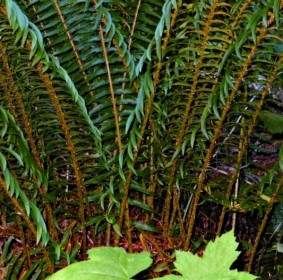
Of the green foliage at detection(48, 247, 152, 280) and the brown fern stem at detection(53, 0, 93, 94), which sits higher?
the brown fern stem at detection(53, 0, 93, 94)

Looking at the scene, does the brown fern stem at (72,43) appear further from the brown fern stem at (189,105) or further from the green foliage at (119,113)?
the brown fern stem at (189,105)

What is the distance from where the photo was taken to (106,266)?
0.93 meters

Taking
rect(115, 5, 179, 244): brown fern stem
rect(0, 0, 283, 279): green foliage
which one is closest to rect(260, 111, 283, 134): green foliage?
rect(0, 0, 283, 279): green foliage

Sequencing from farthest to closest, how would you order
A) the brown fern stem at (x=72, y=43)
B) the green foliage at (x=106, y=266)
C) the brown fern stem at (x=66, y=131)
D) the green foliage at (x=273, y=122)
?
the green foliage at (x=273, y=122)
the brown fern stem at (x=72, y=43)
the brown fern stem at (x=66, y=131)
the green foliage at (x=106, y=266)

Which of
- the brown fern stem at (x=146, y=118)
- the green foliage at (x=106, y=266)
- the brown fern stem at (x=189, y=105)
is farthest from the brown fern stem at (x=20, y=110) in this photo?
the green foliage at (x=106, y=266)

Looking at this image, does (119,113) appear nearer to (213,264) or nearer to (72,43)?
(72,43)

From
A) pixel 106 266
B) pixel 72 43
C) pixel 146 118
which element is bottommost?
pixel 106 266

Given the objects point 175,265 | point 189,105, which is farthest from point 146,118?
point 175,265

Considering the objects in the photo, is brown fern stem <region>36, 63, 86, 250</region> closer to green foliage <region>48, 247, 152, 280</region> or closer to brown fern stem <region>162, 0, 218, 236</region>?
brown fern stem <region>162, 0, 218, 236</region>

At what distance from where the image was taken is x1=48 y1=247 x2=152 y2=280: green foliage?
0.89 m

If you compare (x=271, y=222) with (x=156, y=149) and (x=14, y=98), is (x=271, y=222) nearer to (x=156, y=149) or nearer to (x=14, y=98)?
(x=156, y=149)

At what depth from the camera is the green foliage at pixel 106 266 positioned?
2.91 ft

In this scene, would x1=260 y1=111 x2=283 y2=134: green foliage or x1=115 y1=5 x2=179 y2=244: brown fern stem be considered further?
x1=260 y1=111 x2=283 y2=134: green foliage

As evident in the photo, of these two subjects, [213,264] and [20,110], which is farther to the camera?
[20,110]
